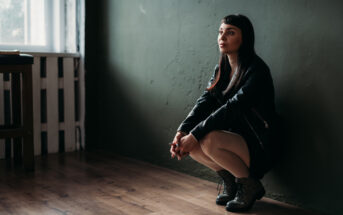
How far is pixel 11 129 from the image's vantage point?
2867 mm

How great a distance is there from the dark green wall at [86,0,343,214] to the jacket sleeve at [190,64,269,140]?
0.24 metres

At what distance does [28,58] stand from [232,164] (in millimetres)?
1563

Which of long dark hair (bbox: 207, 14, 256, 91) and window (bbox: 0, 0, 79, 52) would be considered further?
window (bbox: 0, 0, 79, 52)

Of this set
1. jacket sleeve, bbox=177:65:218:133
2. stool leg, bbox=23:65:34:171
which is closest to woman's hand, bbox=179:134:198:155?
jacket sleeve, bbox=177:65:218:133

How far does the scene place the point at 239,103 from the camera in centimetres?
212

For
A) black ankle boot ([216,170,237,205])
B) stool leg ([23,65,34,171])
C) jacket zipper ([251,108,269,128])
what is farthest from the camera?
stool leg ([23,65,34,171])

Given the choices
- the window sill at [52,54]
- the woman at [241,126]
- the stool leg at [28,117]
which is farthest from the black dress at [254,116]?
the window sill at [52,54]

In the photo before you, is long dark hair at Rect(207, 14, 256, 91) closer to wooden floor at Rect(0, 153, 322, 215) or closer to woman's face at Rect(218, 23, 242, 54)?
woman's face at Rect(218, 23, 242, 54)

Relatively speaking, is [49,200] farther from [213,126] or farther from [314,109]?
[314,109]

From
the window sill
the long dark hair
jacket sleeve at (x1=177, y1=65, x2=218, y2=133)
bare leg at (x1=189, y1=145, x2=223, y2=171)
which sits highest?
the long dark hair

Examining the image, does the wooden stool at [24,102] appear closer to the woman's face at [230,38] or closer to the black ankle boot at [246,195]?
the woman's face at [230,38]

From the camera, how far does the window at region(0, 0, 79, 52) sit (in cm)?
355

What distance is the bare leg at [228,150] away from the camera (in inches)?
85.2

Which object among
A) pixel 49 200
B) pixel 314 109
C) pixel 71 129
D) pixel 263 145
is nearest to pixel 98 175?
Result: pixel 49 200
